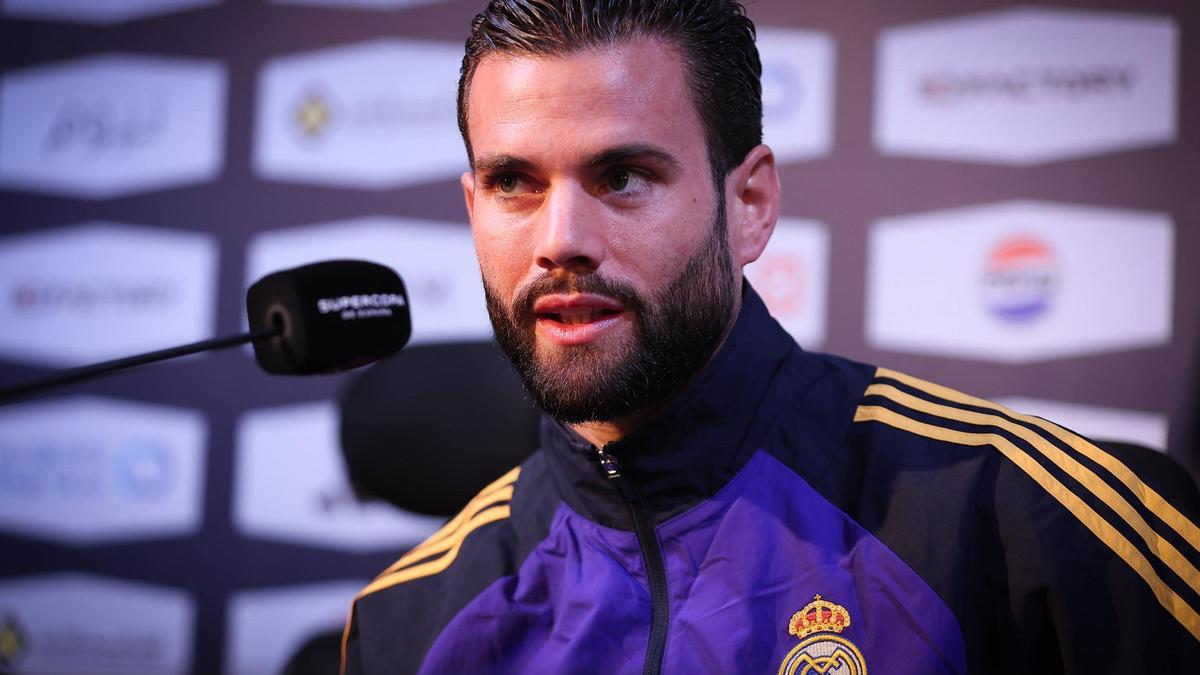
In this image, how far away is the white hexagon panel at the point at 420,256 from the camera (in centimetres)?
225

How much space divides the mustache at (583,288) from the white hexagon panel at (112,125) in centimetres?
182

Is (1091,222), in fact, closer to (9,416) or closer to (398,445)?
(398,445)

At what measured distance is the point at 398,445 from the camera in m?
1.30

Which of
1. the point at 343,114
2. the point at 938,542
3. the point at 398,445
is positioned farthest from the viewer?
the point at 343,114

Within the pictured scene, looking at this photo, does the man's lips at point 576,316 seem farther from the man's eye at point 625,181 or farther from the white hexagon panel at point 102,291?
the white hexagon panel at point 102,291

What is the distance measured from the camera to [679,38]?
93 cm

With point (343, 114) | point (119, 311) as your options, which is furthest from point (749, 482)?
point (119, 311)

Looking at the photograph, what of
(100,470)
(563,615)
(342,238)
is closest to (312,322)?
(563,615)

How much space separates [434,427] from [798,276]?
107cm

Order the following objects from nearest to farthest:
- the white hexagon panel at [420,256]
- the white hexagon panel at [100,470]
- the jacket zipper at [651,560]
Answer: the jacket zipper at [651,560], the white hexagon panel at [420,256], the white hexagon panel at [100,470]

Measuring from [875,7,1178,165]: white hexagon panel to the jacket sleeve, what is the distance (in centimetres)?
135

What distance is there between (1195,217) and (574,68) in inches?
61.9

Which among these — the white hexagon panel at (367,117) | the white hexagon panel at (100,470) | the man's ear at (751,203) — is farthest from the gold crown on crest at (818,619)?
the white hexagon panel at (100,470)

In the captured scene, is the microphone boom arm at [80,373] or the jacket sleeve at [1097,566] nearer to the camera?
the microphone boom arm at [80,373]
